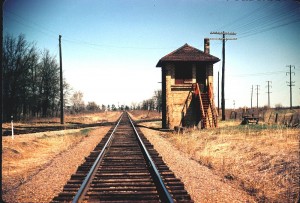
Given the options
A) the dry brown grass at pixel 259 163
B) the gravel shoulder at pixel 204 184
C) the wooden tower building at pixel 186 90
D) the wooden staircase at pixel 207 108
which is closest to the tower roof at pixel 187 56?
the wooden tower building at pixel 186 90

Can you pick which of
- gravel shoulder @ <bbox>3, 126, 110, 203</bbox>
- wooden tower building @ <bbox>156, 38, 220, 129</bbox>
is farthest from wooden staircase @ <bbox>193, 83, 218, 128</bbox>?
gravel shoulder @ <bbox>3, 126, 110, 203</bbox>

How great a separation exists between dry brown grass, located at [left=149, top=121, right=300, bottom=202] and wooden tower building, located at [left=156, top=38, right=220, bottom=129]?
→ 713cm

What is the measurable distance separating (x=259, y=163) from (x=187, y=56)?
43.5 feet

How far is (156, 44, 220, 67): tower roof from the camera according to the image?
19.8 metres

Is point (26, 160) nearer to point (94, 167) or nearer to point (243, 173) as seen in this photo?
point (94, 167)

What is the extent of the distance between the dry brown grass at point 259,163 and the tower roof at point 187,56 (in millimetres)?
8608

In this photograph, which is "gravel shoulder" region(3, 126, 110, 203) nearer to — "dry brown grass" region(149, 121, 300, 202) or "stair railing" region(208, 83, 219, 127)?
"dry brown grass" region(149, 121, 300, 202)

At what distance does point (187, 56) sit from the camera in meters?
20.2

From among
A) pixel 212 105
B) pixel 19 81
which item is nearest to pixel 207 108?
pixel 212 105

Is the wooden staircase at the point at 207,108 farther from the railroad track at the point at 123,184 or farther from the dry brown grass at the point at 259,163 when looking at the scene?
the railroad track at the point at 123,184

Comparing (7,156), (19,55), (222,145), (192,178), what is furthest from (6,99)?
(192,178)

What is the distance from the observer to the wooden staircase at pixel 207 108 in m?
19.3

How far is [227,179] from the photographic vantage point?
6.78 m

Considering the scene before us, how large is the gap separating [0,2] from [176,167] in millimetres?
6183
